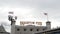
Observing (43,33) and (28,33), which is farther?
(28,33)

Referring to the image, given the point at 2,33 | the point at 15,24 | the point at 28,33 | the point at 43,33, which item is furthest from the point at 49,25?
the point at 43,33

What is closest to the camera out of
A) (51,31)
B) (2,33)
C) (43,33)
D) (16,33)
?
(51,31)

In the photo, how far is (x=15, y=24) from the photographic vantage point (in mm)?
116750

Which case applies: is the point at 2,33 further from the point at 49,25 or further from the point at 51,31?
the point at 51,31

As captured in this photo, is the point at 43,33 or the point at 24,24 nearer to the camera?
the point at 43,33

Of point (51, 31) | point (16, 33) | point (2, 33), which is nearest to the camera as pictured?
point (51, 31)

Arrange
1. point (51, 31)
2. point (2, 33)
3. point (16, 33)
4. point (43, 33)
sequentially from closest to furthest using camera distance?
point (51, 31) → point (43, 33) → point (16, 33) → point (2, 33)

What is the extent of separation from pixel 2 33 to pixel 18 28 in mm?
26066

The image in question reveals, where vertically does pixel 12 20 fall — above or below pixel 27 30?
above

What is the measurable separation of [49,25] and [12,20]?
2911 centimetres

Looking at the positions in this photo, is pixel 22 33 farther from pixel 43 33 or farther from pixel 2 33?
pixel 43 33

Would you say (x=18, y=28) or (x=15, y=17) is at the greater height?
(x=15, y=17)

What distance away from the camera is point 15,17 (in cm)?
11525

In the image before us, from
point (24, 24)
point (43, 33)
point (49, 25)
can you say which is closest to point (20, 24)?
point (24, 24)
